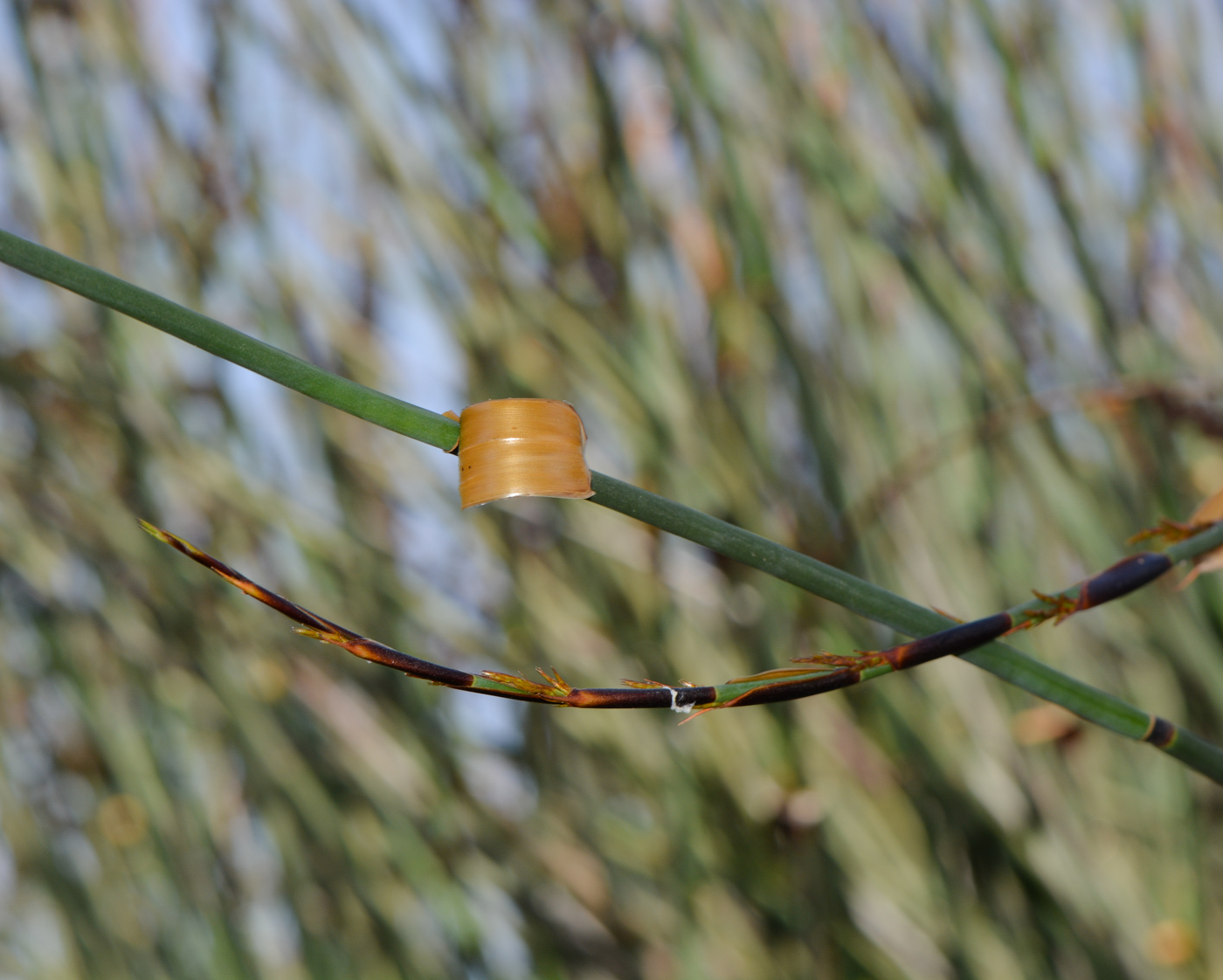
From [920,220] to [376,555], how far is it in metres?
0.30

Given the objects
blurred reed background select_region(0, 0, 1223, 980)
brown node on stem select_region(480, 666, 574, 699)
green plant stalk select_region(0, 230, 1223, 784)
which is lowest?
brown node on stem select_region(480, 666, 574, 699)

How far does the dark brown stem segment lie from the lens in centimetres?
13

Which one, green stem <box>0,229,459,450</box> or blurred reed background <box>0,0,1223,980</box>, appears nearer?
green stem <box>0,229,459,450</box>

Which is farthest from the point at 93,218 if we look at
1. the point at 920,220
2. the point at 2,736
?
the point at 920,220

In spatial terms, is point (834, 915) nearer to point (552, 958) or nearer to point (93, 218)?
point (552, 958)

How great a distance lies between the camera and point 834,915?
41 centimetres

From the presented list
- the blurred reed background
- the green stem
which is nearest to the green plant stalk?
the green stem

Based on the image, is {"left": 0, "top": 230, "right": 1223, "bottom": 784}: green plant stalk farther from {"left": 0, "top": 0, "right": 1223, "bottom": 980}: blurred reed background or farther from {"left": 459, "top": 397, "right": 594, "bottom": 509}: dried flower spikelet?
{"left": 0, "top": 0, "right": 1223, "bottom": 980}: blurred reed background

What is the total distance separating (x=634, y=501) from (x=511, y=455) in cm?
2

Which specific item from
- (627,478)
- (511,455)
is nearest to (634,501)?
(511,455)

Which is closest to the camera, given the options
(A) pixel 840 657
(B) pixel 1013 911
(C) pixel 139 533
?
(A) pixel 840 657

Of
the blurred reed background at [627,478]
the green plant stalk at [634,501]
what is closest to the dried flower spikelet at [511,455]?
the green plant stalk at [634,501]

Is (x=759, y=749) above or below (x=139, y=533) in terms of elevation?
below

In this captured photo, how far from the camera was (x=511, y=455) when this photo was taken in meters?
0.16
